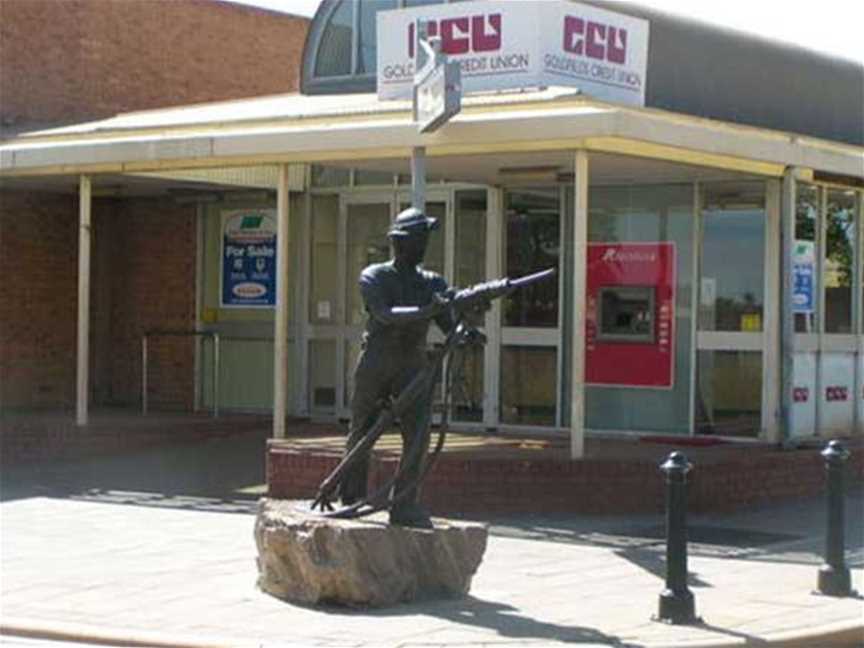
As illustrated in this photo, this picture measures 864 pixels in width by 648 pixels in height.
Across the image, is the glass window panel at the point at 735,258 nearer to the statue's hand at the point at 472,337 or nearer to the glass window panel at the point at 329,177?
the glass window panel at the point at 329,177

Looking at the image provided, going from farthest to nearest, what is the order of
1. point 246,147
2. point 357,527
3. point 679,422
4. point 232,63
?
point 232,63 < point 679,422 < point 246,147 < point 357,527

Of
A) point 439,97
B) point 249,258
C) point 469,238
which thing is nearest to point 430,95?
point 439,97

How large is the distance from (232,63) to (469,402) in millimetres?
9940

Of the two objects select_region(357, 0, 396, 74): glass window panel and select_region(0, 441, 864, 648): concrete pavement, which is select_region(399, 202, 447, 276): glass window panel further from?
select_region(0, 441, 864, 648): concrete pavement

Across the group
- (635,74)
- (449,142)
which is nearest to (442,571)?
(449,142)

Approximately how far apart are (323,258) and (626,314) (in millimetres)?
4654

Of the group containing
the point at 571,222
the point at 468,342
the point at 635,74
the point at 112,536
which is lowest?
the point at 112,536

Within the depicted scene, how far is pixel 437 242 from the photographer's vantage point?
19781 mm

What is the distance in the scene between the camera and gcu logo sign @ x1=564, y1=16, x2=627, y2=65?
16.7m

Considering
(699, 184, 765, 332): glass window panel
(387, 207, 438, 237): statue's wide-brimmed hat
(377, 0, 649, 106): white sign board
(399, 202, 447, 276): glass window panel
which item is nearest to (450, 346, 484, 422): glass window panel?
(399, 202, 447, 276): glass window panel

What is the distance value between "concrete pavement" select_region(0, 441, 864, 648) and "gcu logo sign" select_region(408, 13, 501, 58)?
16.2ft

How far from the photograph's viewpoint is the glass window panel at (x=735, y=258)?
57.4 feet

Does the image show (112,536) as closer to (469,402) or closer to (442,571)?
(442,571)

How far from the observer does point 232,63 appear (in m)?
27.0
